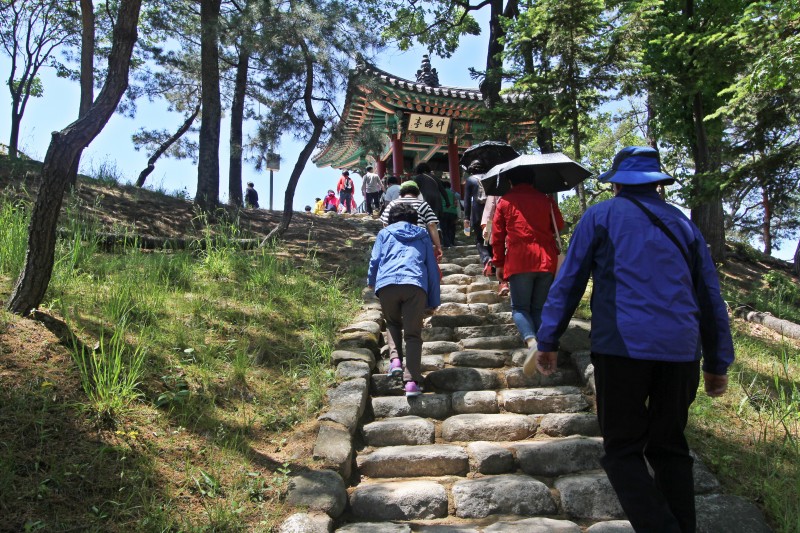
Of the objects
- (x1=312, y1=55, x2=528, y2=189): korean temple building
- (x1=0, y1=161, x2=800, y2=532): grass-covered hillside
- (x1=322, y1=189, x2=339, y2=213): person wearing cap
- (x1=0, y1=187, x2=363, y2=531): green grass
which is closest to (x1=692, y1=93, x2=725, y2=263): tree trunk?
(x1=312, y1=55, x2=528, y2=189): korean temple building

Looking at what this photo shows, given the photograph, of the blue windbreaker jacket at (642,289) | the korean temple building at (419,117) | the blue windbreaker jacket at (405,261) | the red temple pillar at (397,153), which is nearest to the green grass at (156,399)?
the blue windbreaker jacket at (405,261)

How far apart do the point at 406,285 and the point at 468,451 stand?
1.29 metres

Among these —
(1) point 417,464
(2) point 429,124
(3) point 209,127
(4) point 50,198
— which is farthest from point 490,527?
(2) point 429,124

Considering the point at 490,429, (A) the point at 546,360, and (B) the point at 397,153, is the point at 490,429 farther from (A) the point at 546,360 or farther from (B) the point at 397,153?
(B) the point at 397,153

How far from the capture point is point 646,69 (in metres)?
8.94

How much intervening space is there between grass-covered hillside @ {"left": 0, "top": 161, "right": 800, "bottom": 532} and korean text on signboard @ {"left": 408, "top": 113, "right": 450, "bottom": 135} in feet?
32.9

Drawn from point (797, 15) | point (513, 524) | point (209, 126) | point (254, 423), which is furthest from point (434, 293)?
point (209, 126)

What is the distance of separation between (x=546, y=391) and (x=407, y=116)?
11.9 m

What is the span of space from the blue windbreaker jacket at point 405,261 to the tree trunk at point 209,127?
725 cm

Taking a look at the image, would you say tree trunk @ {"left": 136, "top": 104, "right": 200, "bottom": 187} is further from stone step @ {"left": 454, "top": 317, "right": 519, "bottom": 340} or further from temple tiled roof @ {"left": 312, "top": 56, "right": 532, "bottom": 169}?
stone step @ {"left": 454, "top": 317, "right": 519, "bottom": 340}

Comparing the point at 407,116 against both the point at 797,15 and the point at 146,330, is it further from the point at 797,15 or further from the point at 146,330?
the point at 146,330

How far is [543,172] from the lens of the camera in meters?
5.36

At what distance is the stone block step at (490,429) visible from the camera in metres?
3.78

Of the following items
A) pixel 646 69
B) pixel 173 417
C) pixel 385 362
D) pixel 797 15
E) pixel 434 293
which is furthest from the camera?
pixel 646 69
